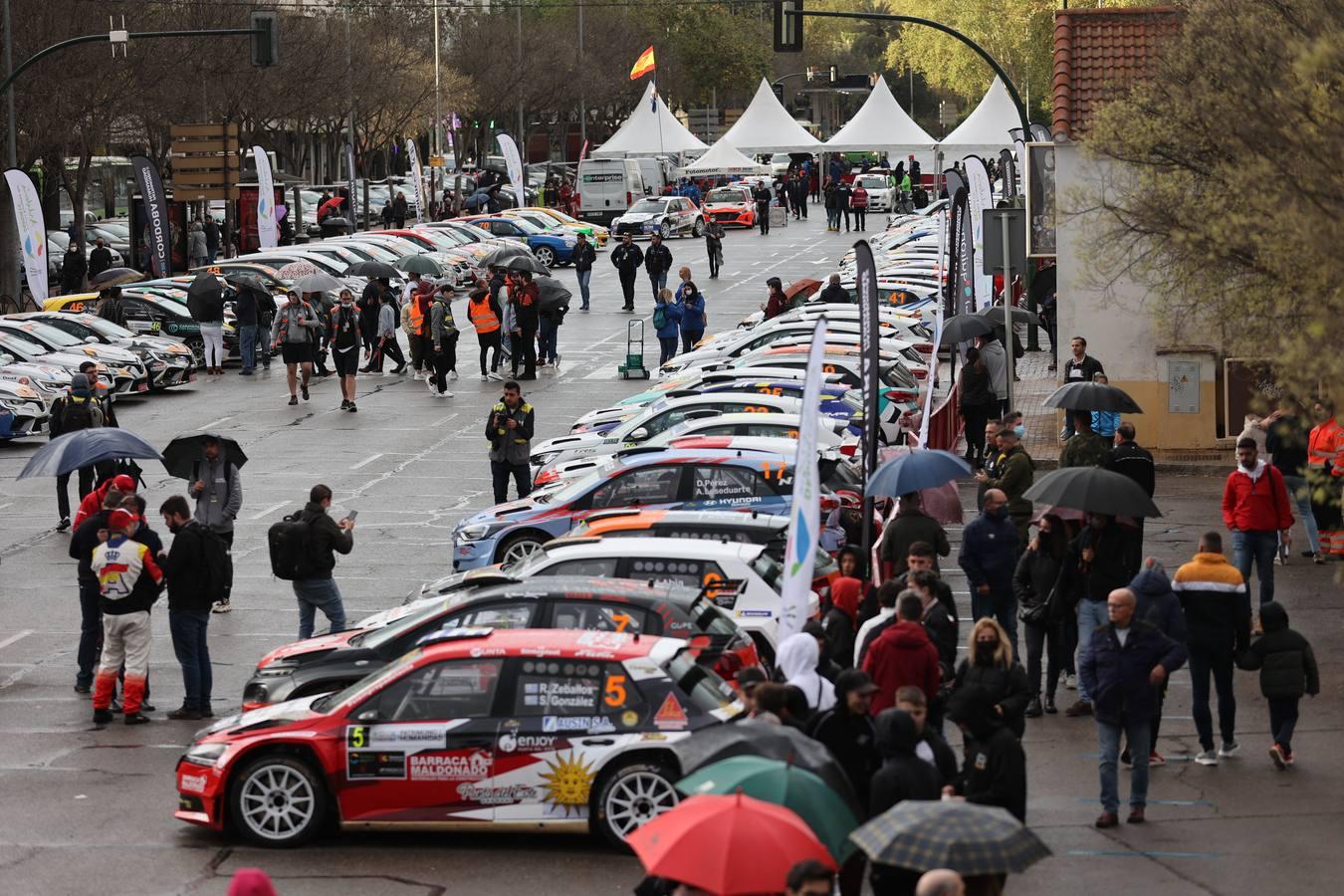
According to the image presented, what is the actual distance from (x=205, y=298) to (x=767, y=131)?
32762 mm

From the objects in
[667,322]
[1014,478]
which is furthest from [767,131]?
[1014,478]

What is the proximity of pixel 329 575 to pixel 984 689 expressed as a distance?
277 inches

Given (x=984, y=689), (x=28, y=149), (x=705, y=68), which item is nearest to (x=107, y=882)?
(x=984, y=689)

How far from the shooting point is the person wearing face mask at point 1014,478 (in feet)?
54.9

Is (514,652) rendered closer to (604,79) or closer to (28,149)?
(28,149)

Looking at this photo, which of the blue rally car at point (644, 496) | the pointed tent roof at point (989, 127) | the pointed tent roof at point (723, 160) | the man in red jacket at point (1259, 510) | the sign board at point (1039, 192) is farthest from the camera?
the pointed tent roof at point (723, 160)

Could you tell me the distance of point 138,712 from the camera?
14711 millimetres

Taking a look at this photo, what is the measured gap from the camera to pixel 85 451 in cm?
1725

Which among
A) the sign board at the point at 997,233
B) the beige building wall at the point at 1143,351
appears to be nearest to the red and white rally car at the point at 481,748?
the sign board at the point at 997,233

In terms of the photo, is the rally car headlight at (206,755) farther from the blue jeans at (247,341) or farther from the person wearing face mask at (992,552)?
the blue jeans at (247,341)

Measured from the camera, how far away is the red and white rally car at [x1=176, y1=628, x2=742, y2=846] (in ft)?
37.2

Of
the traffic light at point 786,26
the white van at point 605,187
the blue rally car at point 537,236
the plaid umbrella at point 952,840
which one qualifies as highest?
the traffic light at point 786,26

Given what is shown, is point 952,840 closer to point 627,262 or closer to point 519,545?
point 519,545

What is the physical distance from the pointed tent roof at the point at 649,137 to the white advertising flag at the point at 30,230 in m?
33.1
